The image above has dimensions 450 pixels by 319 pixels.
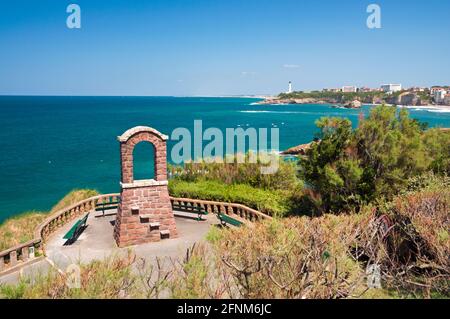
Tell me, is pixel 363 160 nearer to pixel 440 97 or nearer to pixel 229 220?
pixel 229 220

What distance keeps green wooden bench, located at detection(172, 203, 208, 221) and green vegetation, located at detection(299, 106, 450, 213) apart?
483cm

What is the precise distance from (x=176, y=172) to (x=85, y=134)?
56.9 meters

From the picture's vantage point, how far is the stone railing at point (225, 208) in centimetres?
1672

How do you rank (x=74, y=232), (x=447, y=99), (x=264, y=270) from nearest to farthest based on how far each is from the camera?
(x=264, y=270)
(x=74, y=232)
(x=447, y=99)

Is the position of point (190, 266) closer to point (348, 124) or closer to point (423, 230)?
point (423, 230)

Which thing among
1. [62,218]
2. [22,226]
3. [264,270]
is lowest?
[22,226]

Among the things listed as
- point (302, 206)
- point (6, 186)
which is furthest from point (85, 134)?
point (302, 206)

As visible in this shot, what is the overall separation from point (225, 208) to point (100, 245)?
6149 millimetres

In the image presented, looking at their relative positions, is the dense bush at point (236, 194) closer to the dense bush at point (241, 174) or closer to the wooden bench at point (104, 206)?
the dense bush at point (241, 174)

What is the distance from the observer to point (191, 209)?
18.0 metres

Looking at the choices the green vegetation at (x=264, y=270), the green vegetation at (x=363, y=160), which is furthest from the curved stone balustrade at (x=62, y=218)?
the green vegetation at (x=264, y=270)

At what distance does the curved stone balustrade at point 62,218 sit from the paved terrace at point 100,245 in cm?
33

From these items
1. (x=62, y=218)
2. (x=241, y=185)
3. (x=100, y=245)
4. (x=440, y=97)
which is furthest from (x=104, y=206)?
(x=440, y=97)

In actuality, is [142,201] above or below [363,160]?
below
